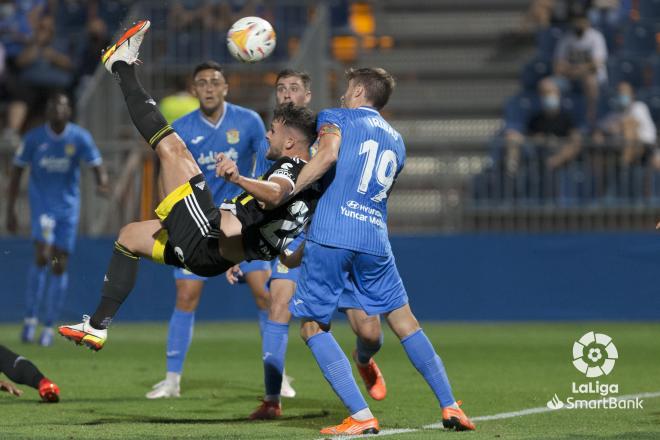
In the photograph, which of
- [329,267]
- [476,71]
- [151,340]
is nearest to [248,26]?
[329,267]

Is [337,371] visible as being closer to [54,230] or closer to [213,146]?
[213,146]

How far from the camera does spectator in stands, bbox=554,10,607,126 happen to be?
700 inches

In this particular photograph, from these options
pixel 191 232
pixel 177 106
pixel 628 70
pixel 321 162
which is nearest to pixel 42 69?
pixel 177 106

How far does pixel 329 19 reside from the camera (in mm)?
20938

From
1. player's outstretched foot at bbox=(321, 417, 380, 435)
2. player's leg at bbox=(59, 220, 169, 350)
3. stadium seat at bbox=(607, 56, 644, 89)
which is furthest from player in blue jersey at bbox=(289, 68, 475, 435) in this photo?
stadium seat at bbox=(607, 56, 644, 89)

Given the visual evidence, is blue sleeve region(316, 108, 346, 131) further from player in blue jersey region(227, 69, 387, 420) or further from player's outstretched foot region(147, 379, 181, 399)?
player's outstretched foot region(147, 379, 181, 399)

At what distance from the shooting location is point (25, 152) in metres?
13.9

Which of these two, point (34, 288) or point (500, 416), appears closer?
point (500, 416)

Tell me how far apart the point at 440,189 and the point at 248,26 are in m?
7.07

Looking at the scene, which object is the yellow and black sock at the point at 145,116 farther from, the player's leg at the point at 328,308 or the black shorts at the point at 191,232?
the player's leg at the point at 328,308

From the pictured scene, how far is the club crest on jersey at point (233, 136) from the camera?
31.8 ft

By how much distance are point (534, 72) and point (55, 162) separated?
8246 millimetres

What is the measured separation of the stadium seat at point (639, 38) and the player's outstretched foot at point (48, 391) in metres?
12.7

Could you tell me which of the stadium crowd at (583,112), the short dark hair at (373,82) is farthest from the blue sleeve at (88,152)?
the short dark hair at (373,82)
